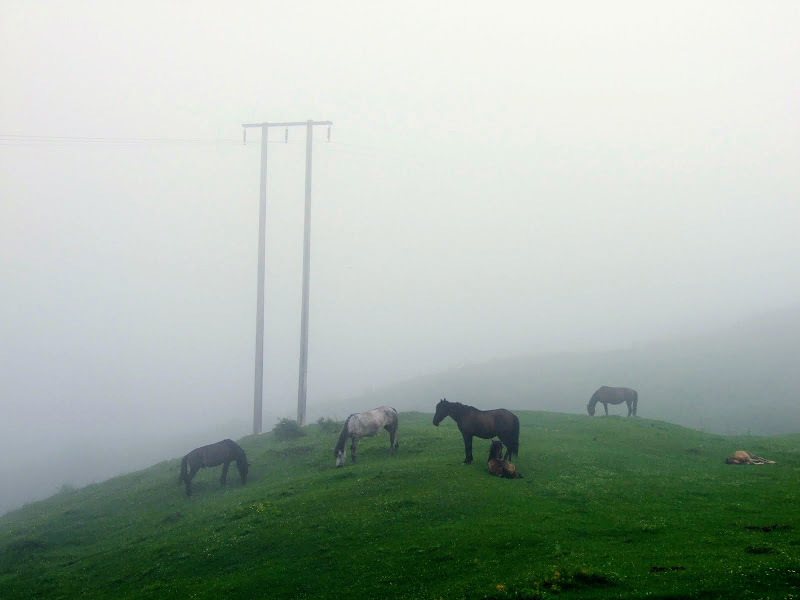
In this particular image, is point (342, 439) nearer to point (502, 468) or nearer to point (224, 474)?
point (224, 474)

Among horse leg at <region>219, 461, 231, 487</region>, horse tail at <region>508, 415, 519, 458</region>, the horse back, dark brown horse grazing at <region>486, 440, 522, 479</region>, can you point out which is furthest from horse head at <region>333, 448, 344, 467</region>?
horse tail at <region>508, 415, 519, 458</region>

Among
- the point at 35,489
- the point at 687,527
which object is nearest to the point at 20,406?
the point at 35,489

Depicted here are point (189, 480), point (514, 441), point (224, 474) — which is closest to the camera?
point (514, 441)

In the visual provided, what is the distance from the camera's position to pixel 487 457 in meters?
29.5

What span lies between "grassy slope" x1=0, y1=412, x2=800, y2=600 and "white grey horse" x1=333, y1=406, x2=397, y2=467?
85cm

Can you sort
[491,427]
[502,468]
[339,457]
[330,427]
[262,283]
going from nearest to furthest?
[502,468] → [491,427] → [339,457] → [330,427] → [262,283]

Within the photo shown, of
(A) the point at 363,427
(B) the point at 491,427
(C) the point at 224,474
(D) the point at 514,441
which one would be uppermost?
(B) the point at 491,427

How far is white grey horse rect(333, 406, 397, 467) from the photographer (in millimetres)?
32344

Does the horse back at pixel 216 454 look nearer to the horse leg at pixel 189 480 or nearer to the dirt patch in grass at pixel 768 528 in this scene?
the horse leg at pixel 189 480

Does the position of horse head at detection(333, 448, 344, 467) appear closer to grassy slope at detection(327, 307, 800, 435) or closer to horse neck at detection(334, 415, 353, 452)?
horse neck at detection(334, 415, 353, 452)

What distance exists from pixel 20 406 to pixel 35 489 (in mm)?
132690

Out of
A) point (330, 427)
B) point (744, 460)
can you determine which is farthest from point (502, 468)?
point (330, 427)

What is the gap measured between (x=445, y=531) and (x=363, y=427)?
13.6 meters

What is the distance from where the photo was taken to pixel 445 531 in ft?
65.2
